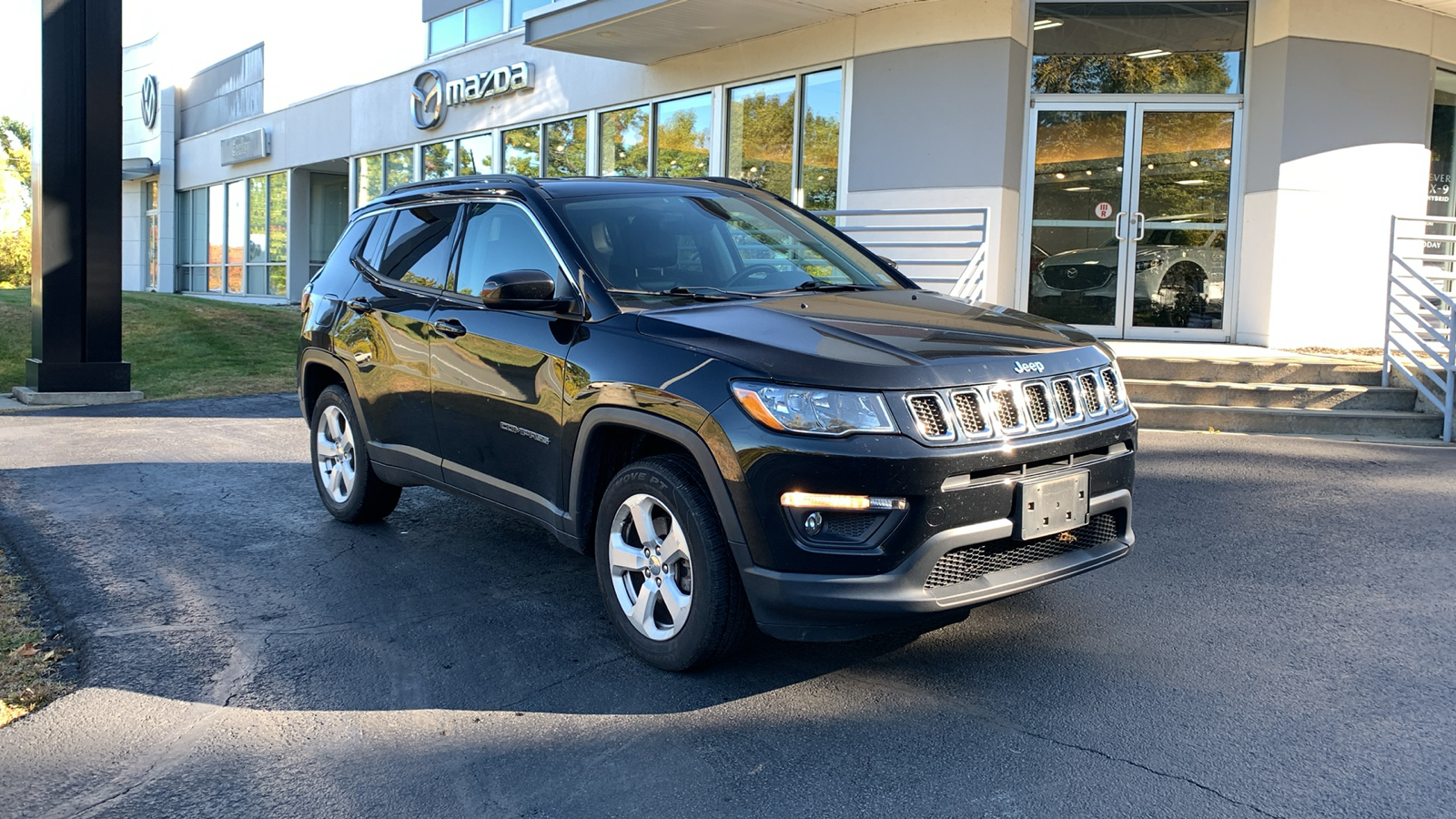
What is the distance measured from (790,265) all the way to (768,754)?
2279mm

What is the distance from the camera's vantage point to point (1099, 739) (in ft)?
11.1

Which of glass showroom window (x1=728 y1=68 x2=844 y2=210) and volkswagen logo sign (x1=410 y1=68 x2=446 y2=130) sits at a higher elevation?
volkswagen logo sign (x1=410 y1=68 x2=446 y2=130)

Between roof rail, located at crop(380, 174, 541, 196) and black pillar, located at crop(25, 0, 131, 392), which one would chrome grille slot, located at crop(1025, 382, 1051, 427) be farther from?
black pillar, located at crop(25, 0, 131, 392)

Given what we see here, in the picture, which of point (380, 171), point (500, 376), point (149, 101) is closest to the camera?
point (500, 376)

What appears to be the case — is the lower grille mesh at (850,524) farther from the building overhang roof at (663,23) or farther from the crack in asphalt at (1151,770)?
the building overhang roof at (663,23)

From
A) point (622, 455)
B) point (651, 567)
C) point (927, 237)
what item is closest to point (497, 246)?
point (622, 455)

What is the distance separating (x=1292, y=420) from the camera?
30.0ft

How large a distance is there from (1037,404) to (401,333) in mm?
3094

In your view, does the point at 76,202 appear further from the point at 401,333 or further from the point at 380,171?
the point at 380,171

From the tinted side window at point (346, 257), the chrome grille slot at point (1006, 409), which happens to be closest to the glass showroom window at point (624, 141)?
the tinted side window at point (346, 257)

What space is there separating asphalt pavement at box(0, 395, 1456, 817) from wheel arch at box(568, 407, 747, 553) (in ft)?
1.81


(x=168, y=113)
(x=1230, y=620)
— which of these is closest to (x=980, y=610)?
(x=1230, y=620)

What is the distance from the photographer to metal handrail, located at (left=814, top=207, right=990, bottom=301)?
476 inches

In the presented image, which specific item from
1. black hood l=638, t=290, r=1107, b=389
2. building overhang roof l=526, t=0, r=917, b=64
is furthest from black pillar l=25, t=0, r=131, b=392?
black hood l=638, t=290, r=1107, b=389
